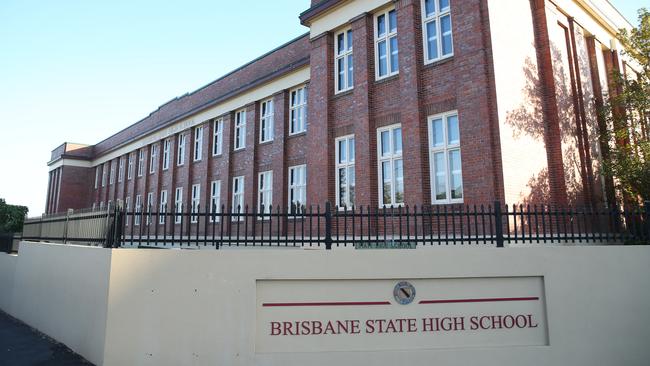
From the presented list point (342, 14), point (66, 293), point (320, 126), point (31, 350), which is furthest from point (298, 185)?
point (31, 350)

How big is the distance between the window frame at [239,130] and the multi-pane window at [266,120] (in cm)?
159

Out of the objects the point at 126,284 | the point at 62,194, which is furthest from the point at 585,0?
the point at 62,194

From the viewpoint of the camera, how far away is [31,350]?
8.15 metres

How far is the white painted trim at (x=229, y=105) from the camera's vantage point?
19266mm

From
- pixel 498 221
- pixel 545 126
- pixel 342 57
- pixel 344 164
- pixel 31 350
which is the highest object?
pixel 342 57

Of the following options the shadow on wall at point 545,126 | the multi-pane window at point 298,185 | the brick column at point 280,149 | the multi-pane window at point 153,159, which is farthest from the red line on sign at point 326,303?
the multi-pane window at point 153,159

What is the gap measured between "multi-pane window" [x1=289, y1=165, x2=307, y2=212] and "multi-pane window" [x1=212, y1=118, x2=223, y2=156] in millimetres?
6668

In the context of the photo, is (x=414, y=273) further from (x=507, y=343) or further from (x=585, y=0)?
(x=585, y=0)

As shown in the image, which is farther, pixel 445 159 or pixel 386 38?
pixel 386 38

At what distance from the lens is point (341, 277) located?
6.76 metres

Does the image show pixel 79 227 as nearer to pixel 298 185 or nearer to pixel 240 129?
pixel 298 185

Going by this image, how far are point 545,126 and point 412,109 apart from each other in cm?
420

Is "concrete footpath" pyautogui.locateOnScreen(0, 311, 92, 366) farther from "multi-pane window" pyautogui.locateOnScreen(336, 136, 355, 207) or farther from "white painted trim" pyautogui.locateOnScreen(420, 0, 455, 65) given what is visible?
"white painted trim" pyautogui.locateOnScreen(420, 0, 455, 65)

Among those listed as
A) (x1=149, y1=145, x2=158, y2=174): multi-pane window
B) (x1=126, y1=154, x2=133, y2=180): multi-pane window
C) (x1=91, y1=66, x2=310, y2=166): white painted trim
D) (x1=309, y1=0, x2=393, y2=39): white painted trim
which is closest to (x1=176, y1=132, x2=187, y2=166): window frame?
(x1=91, y1=66, x2=310, y2=166): white painted trim
